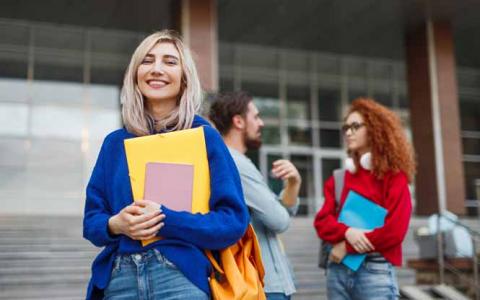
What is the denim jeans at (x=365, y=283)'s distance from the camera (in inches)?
128

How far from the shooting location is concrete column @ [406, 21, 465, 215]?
15211 mm

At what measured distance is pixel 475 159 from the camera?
20.2 metres

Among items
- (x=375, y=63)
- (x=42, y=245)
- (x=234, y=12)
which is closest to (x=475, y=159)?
(x=375, y=63)

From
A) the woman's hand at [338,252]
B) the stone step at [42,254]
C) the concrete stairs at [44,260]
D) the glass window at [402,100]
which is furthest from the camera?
the glass window at [402,100]

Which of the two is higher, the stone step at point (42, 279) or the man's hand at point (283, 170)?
the man's hand at point (283, 170)

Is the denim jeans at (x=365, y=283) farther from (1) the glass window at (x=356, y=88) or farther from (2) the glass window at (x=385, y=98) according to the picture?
(2) the glass window at (x=385, y=98)

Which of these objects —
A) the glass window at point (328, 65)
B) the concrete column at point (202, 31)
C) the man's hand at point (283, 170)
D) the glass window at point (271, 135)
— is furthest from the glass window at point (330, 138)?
the man's hand at point (283, 170)

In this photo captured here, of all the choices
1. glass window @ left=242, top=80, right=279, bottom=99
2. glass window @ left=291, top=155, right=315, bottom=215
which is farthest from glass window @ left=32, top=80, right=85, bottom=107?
glass window @ left=291, top=155, right=315, bottom=215

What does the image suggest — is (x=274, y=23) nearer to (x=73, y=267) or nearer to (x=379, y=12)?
(x=379, y=12)

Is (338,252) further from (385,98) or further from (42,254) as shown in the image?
(385,98)

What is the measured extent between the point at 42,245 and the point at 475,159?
1579 cm

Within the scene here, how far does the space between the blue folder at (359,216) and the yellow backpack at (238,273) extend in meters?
1.41

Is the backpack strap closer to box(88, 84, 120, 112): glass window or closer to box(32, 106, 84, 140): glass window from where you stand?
box(32, 106, 84, 140): glass window

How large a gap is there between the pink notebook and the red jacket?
5.52ft
